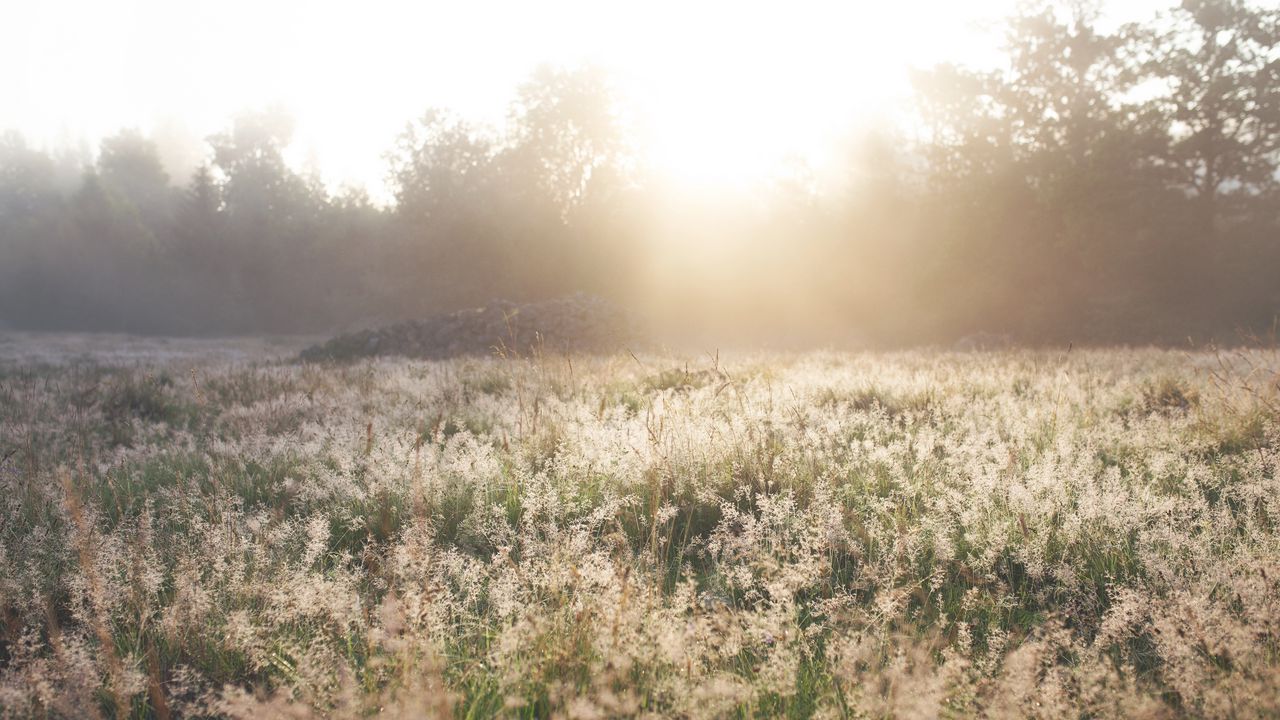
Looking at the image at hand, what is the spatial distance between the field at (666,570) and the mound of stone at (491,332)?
11.4 m

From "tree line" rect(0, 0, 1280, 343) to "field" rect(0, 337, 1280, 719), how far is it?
697 inches

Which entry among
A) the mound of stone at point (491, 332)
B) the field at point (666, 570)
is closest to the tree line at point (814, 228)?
the mound of stone at point (491, 332)

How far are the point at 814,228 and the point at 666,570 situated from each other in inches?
1044

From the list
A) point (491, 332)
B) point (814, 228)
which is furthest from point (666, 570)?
point (814, 228)

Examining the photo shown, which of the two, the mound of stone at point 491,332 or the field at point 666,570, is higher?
the mound of stone at point 491,332

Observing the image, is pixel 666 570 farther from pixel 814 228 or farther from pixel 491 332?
pixel 814 228

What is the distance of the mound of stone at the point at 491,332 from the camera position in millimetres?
16297

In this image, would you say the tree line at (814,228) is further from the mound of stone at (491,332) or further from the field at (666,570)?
the field at (666,570)

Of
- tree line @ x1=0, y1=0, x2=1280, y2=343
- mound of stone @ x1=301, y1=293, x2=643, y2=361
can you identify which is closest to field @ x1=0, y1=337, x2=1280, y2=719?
mound of stone @ x1=301, y1=293, x2=643, y2=361

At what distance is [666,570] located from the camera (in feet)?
8.38

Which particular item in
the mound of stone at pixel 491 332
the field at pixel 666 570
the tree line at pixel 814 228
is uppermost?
the tree line at pixel 814 228

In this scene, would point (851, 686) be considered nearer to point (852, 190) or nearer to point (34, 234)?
point (852, 190)

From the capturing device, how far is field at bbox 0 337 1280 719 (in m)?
1.76

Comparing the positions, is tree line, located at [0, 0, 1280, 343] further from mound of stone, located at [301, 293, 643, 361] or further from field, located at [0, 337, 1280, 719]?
field, located at [0, 337, 1280, 719]
